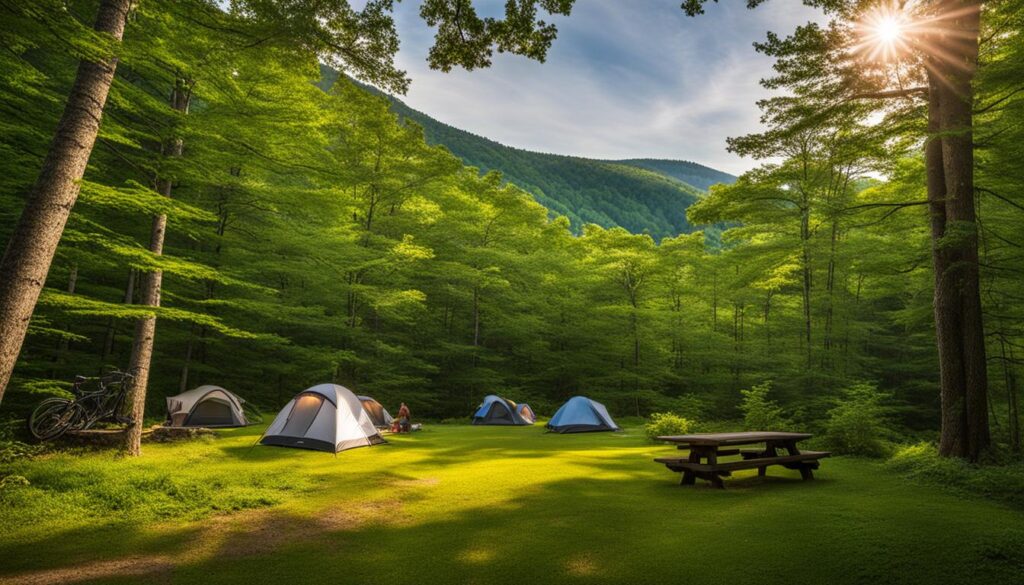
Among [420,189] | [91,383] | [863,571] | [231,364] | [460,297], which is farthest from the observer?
[460,297]

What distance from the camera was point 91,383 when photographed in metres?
13.5

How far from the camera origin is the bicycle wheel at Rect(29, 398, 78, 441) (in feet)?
29.2

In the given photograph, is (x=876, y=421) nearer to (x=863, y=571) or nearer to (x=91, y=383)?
(x=863, y=571)

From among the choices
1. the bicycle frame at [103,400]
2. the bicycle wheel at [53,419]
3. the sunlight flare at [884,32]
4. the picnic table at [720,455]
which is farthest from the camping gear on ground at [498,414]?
the sunlight flare at [884,32]

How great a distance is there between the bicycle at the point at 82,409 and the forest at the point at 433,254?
501mm

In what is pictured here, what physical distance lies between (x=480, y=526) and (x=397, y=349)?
51.2ft

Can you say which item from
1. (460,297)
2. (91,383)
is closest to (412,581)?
(91,383)

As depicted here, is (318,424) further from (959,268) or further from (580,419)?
(959,268)

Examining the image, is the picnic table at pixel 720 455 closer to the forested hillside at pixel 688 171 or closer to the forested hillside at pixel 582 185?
the forested hillside at pixel 582 185

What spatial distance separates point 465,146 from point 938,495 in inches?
3568

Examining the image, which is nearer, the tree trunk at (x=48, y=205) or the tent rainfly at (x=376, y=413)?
the tree trunk at (x=48, y=205)

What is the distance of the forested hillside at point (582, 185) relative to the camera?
89.3 meters

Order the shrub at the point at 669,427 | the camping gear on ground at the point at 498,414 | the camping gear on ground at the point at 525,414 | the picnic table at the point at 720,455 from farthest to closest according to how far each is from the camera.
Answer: the camping gear on ground at the point at 525,414
the camping gear on ground at the point at 498,414
the shrub at the point at 669,427
the picnic table at the point at 720,455

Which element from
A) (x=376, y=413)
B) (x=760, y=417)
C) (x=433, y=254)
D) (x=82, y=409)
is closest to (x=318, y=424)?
(x=82, y=409)
